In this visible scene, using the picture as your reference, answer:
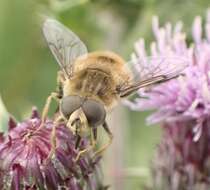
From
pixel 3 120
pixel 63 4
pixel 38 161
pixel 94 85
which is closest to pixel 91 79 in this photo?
pixel 94 85

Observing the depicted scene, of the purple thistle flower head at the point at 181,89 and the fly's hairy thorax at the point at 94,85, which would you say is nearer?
the fly's hairy thorax at the point at 94,85

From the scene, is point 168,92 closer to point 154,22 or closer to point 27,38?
point 154,22

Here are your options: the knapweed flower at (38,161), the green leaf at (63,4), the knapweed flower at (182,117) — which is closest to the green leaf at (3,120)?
the knapweed flower at (38,161)

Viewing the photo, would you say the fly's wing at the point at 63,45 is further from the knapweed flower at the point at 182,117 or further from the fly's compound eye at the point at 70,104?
the knapweed flower at the point at 182,117

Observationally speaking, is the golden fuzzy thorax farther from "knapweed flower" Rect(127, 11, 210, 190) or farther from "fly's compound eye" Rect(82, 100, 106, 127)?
"knapweed flower" Rect(127, 11, 210, 190)

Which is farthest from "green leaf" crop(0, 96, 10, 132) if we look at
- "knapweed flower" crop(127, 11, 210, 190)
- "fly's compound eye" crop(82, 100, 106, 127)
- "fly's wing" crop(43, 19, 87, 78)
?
"knapweed flower" crop(127, 11, 210, 190)

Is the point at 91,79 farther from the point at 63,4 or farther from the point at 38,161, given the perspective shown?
the point at 63,4
